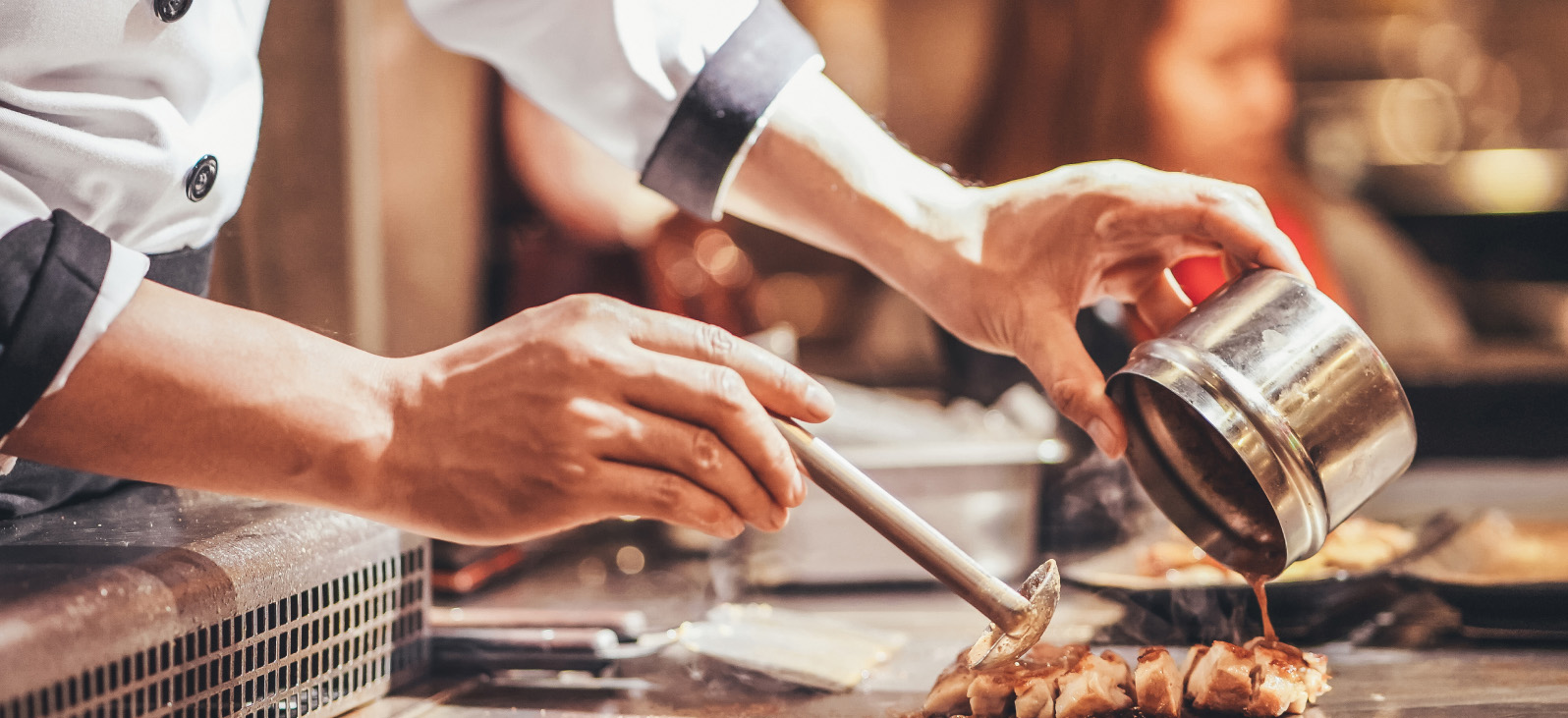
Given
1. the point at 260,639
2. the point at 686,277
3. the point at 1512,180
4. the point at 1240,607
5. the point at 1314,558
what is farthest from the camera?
the point at 1512,180

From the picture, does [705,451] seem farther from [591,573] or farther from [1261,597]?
[591,573]

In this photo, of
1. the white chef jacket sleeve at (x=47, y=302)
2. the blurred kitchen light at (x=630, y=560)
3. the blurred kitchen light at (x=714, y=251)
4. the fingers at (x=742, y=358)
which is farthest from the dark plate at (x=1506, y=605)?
→ the blurred kitchen light at (x=714, y=251)

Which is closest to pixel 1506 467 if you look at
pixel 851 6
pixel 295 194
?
pixel 295 194

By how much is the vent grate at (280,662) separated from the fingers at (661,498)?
0.35 meters

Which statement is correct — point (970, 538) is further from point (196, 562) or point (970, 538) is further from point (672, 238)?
point (672, 238)

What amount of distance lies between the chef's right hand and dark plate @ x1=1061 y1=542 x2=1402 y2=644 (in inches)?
25.8

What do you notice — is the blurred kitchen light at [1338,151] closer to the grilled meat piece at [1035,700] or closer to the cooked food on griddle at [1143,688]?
the cooked food on griddle at [1143,688]

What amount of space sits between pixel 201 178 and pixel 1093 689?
93cm

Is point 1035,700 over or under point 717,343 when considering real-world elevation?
under

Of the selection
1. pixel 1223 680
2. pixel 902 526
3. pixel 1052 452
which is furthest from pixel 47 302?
pixel 1052 452

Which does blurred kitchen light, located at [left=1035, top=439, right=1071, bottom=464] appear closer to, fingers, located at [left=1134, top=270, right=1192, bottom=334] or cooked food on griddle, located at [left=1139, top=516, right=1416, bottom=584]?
cooked food on griddle, located at [left=1139, top=516, right=1416, bottom=584]

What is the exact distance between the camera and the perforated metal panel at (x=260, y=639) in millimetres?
741

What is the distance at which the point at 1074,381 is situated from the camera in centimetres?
110

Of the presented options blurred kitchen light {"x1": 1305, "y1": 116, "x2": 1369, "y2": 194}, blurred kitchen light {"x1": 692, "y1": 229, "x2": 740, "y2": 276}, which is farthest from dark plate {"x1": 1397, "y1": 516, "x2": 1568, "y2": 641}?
blurred kitchen light {"x1": 1305, "y1": 116, "x2": 1369, "y2": 194}
